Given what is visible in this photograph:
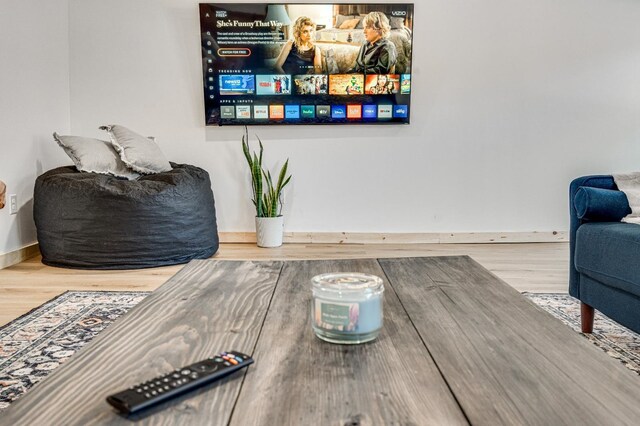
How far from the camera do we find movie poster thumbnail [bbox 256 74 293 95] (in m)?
4.25

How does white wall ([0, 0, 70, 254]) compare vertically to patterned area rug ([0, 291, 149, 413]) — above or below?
above

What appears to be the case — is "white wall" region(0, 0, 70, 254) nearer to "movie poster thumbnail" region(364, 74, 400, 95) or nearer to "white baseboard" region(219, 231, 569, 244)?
"white baseboard" region(219, 231, 569, 244)

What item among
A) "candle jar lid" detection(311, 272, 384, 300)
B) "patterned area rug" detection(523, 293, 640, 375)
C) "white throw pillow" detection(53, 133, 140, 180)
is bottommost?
"patterned area rug" detection(523, 293, 640, 375)

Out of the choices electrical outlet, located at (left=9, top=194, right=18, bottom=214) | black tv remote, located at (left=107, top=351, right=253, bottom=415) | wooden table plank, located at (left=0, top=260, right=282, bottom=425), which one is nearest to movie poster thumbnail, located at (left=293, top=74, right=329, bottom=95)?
electrical outlet, located at (left=9, top=194, right=18, bottom=214)

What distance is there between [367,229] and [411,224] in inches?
13.8

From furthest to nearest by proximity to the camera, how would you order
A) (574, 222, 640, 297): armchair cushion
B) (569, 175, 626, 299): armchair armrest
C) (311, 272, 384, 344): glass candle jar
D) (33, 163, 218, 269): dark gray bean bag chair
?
(33, 163, 218, 269): dark gray bean bag chair
(569, 175, 626, 299): armchair armrest
(574, 222, 640, 297): armchair cushion
(311, 272, 384, 344): glass candle jar

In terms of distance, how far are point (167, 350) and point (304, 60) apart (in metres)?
3.57

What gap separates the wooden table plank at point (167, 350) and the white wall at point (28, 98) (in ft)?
8.76

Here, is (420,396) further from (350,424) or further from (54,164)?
(54,164)

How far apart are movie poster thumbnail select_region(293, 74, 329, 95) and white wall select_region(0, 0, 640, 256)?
30cm

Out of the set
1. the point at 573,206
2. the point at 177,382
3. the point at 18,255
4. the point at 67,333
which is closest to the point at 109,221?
the point at 18,255

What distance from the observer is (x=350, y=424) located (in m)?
0.71

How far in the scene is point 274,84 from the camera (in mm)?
4258

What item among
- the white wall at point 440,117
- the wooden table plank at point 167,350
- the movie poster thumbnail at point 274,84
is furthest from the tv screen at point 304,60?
the wooden table plank at point 167,350
